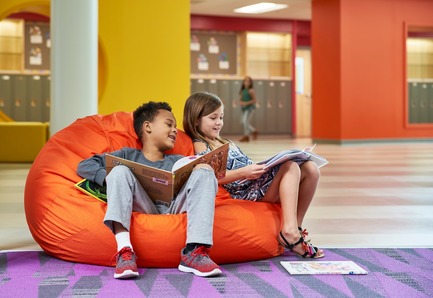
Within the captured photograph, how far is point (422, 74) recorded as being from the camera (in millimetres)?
18812

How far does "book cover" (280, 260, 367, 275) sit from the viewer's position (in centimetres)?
261

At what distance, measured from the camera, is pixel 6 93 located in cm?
1484

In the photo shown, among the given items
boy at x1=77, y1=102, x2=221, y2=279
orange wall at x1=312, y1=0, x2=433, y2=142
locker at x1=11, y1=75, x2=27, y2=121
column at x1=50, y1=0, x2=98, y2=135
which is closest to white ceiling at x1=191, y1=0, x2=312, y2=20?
orange wall at x1=312, y1=0, x2=433, y2=142

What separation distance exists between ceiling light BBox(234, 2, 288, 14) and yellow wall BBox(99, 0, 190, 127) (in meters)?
6.66

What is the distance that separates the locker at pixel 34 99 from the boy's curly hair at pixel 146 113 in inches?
488

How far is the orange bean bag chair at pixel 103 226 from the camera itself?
2.75m

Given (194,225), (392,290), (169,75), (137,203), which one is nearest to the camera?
(392,290)

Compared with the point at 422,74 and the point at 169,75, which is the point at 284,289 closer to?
the point at 169,75

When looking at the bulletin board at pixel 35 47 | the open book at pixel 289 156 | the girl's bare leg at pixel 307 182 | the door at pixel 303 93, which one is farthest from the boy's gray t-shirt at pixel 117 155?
the door at pixel 303 93

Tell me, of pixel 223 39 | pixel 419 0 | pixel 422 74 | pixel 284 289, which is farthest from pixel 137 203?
→ pixel 422 74

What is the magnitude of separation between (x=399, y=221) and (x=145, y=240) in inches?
75.3

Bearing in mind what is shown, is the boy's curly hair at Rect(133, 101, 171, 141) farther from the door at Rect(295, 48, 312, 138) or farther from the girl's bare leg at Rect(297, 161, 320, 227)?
the door at Rect(295, 48, 312, 138)

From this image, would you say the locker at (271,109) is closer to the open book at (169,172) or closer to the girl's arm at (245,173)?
the girl's arm at (245,173)

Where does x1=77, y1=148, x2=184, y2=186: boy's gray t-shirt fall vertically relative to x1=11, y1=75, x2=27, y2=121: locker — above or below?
below
